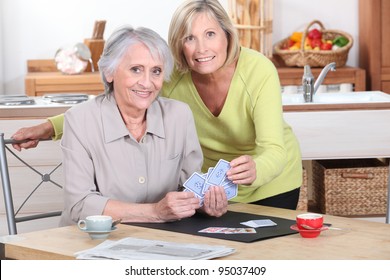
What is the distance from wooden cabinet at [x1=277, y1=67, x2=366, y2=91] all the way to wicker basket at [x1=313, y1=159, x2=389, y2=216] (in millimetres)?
1503

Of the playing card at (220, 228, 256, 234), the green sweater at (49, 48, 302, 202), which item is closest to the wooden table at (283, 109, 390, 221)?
the green sweater at (49, 48, 302, 202)

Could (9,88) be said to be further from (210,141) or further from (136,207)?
(136,207)

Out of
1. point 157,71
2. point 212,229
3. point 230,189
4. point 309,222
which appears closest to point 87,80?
point 157,71

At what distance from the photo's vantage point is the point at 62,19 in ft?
20.2

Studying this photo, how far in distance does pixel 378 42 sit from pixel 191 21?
10.7 ft

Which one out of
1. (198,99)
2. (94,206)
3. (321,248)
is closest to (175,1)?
(198,99)

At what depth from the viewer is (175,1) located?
618cm

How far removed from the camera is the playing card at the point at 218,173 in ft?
8.54

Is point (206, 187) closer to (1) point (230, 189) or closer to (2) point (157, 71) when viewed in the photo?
(1) point (230, 189)

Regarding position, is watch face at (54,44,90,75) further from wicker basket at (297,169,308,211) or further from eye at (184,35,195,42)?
eye at (184,35,195,42)

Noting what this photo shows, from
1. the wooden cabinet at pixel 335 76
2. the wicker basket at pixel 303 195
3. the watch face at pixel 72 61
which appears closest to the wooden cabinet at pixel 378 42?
the wooden cabinet at pixel 335 76

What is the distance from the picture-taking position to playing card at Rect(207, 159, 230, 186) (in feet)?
8.54

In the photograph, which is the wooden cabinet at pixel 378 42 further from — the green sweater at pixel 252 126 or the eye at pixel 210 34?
the eye at pixel 210 34

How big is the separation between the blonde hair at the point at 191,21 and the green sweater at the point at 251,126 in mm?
93
